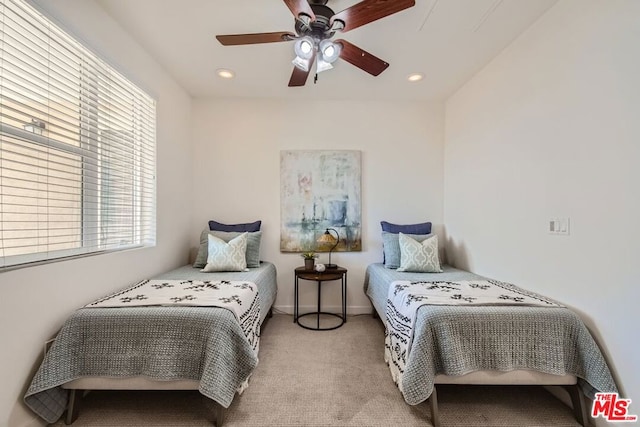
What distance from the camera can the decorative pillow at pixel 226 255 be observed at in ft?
9.01

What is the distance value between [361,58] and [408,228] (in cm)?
192

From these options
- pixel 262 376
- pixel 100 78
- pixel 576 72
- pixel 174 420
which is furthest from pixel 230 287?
pixel 576 72

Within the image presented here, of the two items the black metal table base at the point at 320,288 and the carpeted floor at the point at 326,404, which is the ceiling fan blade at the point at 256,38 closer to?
the black metal table base at the point at 320,288

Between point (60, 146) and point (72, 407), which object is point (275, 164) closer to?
point (60, 146)

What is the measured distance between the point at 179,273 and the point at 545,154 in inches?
120

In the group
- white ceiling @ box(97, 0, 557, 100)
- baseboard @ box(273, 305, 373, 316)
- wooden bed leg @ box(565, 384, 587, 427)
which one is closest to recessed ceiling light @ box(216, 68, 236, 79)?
white ceiling @ box(97, 0, 557, 100)

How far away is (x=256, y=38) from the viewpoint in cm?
180

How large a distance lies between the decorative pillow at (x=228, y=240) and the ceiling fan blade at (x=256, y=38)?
70.8 inches

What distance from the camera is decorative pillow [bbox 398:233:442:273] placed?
282cm

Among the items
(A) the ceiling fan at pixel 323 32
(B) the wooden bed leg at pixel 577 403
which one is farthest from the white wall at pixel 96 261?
(B) the wooden bed leg at pixel 577 403

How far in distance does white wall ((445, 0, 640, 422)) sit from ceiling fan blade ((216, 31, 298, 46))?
1710mm

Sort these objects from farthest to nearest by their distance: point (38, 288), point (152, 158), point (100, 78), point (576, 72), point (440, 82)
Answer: point (440, 82) → point (152, 158) → point (100, 78) → point (576, 72) → point (38, 288)

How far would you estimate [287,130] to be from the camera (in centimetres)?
340

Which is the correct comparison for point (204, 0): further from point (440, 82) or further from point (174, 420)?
point (174, 420)
